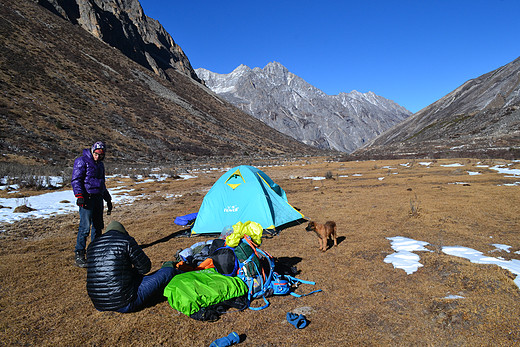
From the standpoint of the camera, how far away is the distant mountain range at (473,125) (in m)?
38.1

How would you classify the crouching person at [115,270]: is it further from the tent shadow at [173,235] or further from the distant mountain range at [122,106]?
the distant mountain range at [122,106]

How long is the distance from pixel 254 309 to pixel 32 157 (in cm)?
3205

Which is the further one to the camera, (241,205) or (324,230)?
(241,205)

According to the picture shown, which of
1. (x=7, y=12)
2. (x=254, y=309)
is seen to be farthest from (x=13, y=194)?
(x=7, y=12)

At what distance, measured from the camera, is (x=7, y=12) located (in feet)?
172

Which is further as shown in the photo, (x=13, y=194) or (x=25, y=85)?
(x=25, y=85)

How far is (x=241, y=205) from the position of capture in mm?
8680

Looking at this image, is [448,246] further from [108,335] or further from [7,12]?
[7,12]

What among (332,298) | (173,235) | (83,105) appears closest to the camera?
(332,298)

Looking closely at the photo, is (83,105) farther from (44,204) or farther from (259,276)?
(259,276)

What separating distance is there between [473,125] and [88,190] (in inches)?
2889

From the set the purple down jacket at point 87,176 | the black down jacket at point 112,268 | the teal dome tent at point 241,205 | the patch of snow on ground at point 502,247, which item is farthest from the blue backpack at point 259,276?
the patch of snow on ground at point 502,247

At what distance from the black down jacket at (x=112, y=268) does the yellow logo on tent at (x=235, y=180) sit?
534cm

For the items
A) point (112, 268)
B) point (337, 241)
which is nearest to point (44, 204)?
point (112, 268)
